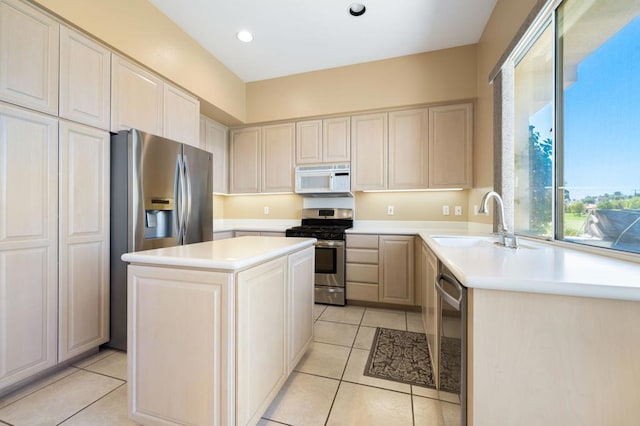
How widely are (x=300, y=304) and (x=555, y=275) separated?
136cm

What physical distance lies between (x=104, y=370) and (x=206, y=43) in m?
3.17

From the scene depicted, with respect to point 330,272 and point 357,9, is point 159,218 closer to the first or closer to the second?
point 330,272

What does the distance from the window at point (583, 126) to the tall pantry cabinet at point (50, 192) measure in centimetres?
314

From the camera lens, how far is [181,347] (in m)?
1.18

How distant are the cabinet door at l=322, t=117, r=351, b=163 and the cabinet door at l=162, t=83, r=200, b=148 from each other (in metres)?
1.55

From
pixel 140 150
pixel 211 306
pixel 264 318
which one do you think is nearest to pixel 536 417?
pixel 264 318

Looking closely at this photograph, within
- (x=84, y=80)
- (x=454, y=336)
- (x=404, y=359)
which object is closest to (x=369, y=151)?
(x=404, y=359)

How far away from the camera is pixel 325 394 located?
A: 5.30ft

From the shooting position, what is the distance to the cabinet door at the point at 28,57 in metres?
1.55

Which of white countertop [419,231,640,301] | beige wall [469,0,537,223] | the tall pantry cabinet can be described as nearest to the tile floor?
the tall pantry cabinet

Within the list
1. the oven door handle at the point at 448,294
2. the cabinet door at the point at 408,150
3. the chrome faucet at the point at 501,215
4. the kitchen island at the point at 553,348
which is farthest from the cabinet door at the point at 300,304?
the cabinet door at the point at 408,150

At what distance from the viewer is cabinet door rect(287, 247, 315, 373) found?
1659mm

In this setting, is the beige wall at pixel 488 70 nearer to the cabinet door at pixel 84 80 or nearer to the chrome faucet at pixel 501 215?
the chrome faucet at pixel 501 215

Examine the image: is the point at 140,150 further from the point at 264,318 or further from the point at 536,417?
the point at 536,417
